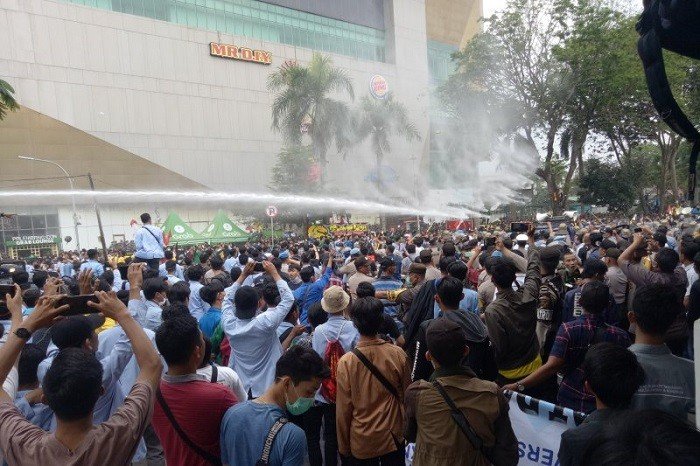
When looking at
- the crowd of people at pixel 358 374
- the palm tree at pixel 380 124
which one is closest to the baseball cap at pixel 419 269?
the crowd of people at pixel 358 374

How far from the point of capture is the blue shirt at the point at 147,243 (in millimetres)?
8945

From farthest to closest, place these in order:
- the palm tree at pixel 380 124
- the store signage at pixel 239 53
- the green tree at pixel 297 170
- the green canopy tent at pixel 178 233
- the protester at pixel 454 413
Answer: the store signage at pixel 239 53 → the palm tree at pixel 380 124 → the green tree at pixel 297 170 → the green canopy tent at pixel 178 233 → the protester at pixel 454 413

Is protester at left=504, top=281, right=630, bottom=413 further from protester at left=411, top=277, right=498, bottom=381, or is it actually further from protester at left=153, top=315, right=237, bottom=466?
protester at left=153, top=315, right=237, bottom=466

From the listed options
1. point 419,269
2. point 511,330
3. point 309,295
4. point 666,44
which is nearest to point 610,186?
point 419,269

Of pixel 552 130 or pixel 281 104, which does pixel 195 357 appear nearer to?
pixel 552 130

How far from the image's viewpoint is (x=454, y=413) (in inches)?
97.3

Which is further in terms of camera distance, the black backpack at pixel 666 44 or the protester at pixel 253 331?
the protester at pixel 253 331

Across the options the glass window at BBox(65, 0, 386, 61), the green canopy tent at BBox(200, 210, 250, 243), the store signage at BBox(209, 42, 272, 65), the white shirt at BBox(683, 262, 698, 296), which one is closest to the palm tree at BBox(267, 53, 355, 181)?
the store signage at BBox(209, 42, 272, 65)

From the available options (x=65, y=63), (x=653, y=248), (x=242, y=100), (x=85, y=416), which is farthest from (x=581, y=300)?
(x=242, y=100)

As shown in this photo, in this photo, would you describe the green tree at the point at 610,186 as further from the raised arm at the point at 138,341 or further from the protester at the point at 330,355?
the raised arm at the point at 138,341

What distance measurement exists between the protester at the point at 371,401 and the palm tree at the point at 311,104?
33.7 m

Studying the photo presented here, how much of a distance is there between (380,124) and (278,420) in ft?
131

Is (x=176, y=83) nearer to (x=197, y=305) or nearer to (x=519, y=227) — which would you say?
(x=519, y=227)

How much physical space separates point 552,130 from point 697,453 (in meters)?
23.9
